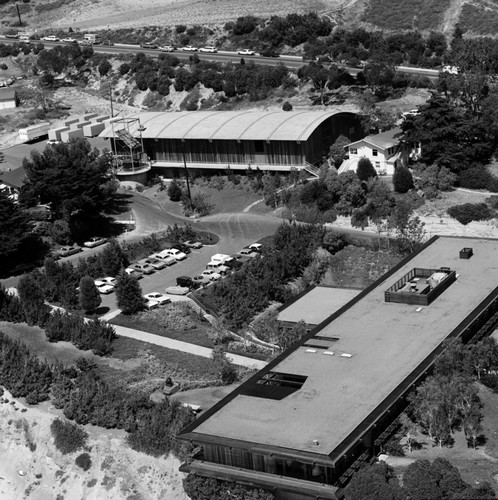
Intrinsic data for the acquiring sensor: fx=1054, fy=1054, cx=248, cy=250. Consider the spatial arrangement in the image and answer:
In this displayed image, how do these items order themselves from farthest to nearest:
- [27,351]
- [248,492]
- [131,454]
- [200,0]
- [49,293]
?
[200,0], [49,293], [27,351], [131,454], [248,492]

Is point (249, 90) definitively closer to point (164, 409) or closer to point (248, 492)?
point (164, 409)

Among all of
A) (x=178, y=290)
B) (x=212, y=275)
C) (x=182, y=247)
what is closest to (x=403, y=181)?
(x=182, y=247)

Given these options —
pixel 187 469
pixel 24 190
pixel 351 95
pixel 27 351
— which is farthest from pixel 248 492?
pixel 351 95

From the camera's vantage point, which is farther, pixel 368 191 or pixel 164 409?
pixel 368 191

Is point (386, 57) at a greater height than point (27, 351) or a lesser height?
greater

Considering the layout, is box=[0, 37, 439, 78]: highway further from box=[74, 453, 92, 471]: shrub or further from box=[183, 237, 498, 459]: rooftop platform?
box=[74, 453, 92, 471]: shrub

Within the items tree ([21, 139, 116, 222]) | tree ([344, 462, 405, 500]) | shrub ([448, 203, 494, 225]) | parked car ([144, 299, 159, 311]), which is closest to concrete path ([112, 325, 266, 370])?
parked car ([144, 299, 159, 311])
